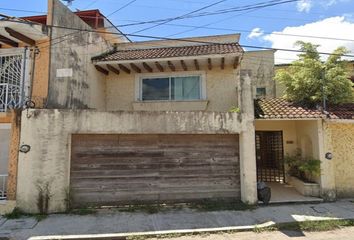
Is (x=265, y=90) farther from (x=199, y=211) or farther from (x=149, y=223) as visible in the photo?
(x=149, y=223)

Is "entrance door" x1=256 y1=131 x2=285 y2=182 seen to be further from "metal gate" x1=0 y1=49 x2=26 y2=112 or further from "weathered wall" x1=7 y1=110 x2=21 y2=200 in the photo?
"metal gate" x1=0 y1=49 x2=26 y2=112

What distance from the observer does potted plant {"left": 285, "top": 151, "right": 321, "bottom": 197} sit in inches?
428

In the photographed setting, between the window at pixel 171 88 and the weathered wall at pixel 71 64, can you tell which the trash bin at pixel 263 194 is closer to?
the window at pixel 171 88

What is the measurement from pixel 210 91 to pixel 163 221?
6573 millimetres

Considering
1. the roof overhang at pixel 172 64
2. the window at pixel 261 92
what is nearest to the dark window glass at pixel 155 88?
the roof overhang at pixel 172 64

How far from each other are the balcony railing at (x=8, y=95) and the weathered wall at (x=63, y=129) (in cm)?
165

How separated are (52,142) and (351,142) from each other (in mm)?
10618

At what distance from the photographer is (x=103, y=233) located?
7.45 m

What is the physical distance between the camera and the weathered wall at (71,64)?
10719 mm

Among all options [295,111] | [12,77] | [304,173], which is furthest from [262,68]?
[12,77]

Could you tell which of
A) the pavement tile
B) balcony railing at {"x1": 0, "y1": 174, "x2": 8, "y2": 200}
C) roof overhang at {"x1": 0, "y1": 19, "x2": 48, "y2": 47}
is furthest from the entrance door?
balcony railing at {"x1": 0, "y1": 174, "x2": 8, "y2": 200}

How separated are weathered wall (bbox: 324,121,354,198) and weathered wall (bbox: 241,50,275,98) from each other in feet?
29.5

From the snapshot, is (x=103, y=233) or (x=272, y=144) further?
(x=272, y=144)

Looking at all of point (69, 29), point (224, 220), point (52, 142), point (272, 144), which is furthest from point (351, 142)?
point (69, 29)
